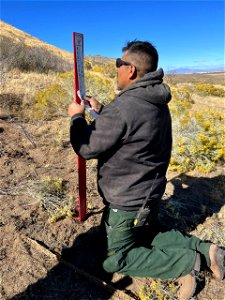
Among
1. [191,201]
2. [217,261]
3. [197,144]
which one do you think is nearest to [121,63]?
[217,261]

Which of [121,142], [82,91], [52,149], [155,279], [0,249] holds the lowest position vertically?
[155,279]

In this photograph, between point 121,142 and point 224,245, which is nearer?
point 121,142

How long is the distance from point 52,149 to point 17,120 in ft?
4.41

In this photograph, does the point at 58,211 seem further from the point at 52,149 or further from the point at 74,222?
the point at 52,149

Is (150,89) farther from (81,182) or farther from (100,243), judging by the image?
(100,243)

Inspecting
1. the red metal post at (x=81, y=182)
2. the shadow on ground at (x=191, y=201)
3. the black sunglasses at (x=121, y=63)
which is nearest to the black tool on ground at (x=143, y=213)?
the red metal post at (x=81, y=182)

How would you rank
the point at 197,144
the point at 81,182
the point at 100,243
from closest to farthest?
the point at 100,243 → the point at 81,182 → the point at 197,144

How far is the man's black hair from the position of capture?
2754 millimetres

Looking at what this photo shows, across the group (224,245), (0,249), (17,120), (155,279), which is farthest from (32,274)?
(17,120)

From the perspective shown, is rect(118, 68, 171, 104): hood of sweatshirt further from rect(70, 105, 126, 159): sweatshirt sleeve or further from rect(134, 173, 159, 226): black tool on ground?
rect(134, 173, 159, 226): black tool on ground

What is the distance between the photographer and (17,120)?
6.74m

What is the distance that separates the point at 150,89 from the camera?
2.73 meters

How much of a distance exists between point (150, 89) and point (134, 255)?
140cm

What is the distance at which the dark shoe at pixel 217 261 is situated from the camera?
309cm
